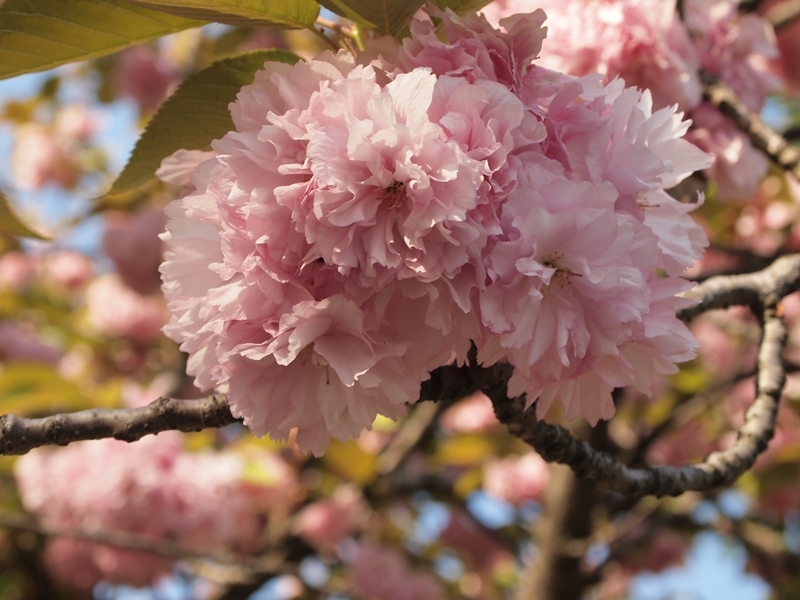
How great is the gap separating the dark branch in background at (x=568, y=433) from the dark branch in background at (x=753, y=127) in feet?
0.53

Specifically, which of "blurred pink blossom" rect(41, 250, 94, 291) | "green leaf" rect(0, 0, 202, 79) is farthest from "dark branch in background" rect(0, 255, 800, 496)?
"blurred pink blossom" rect(41, 250, 94, 291)

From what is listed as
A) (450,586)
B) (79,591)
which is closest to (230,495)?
(79,591)

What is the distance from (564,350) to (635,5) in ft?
2.27

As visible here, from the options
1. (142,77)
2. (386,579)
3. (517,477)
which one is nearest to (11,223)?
(386,579)

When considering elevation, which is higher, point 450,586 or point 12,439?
point 12,439

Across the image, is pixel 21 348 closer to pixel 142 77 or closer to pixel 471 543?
pixel 142 77

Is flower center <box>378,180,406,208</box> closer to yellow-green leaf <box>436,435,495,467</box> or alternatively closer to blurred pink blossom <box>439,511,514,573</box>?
yellow-green leaf <box>436,435,495,467</box>

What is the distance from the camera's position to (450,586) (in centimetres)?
312

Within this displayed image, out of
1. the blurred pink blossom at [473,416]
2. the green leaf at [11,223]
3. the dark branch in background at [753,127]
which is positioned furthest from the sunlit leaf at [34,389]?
the dark branch in background at [753,127]

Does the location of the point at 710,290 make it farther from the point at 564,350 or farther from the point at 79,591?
the point at 79,591

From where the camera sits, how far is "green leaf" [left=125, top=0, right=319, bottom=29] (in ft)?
2.15

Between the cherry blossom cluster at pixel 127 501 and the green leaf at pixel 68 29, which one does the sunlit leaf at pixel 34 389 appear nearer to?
the cherry blossom cluster at pixel 127 501

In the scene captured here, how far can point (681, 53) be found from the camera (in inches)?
43.4

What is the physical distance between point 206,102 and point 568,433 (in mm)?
534
